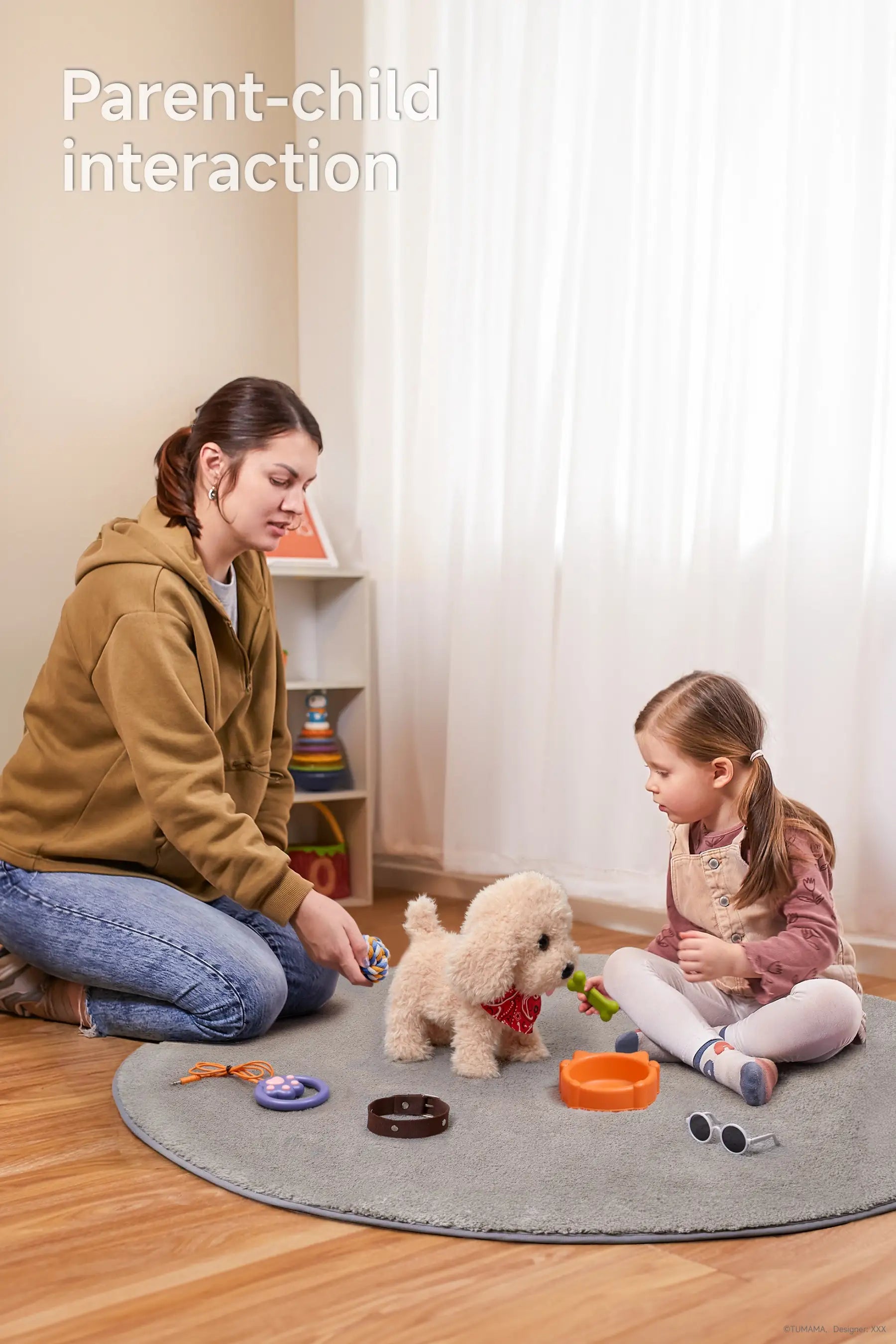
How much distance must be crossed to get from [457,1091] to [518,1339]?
56cm

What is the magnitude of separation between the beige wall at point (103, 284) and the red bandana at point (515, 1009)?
54.9 inches

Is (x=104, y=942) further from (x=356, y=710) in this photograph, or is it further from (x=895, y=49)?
(x=895, y=49)

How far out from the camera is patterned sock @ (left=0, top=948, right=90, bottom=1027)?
5.97 ft

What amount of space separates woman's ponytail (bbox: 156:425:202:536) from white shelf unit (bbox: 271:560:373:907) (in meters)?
0.89

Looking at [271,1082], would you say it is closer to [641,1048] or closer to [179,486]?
[641,1048]

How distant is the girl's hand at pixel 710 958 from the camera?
4.94 feet

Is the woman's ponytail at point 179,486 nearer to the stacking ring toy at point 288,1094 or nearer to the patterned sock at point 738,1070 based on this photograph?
the stacking ring toy at point 288,1094

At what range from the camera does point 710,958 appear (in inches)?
59.3

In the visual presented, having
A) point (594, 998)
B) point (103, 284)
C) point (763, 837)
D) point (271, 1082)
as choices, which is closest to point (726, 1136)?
point (594, 998)

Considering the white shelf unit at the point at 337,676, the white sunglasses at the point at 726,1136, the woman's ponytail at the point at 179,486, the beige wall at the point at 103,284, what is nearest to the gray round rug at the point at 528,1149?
the white sunglasses at the point at 726,1136

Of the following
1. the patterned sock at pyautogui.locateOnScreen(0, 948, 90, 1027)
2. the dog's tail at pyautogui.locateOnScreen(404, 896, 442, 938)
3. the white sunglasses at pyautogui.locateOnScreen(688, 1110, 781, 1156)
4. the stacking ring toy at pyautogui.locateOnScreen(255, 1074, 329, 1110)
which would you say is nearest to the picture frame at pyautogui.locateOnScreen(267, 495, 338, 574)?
the patterned sock at pyautogui.locateOnScreen(0, 948, 90, 1027)

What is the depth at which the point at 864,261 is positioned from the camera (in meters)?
2.04

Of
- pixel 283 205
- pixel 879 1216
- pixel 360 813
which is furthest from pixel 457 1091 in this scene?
pixel 283 205

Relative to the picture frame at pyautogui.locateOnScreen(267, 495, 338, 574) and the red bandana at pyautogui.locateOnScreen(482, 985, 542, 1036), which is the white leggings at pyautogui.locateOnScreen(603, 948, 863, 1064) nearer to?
the red bandana at pyautogui.locateOnScreen(482, 985, 542, 1036)
